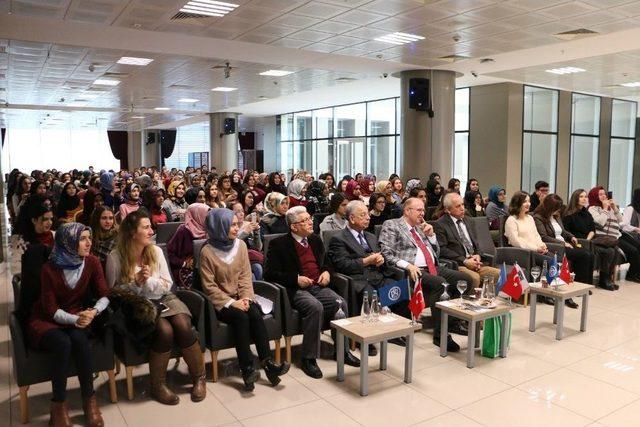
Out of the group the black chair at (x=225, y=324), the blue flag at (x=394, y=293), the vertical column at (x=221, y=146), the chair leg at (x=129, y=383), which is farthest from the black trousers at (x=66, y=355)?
the vertical column at (x=221, y=146)

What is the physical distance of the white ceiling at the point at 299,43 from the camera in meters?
7.03

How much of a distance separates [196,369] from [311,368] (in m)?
0.91

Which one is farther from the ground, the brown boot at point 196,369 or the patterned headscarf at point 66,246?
the patterned headscarf at point 66,246

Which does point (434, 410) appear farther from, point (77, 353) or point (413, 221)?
point (77, 353)

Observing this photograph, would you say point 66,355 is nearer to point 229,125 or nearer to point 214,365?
point 214,365

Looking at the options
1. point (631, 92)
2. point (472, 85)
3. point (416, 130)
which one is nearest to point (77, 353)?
point (416, 130)

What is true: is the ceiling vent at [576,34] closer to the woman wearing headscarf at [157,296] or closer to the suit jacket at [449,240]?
the suit jacket at [449,240]

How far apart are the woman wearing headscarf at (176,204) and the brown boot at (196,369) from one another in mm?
4015

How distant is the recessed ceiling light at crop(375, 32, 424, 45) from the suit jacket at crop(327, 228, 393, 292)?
15.5 ft

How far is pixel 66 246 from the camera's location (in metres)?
3.50

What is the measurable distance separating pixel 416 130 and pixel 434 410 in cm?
861

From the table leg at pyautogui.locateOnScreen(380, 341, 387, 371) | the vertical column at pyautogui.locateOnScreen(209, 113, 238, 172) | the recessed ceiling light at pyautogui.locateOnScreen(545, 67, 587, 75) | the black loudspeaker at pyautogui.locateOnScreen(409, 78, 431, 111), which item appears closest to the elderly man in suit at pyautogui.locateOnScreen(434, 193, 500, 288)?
the table leg at pyautogui.locateOnScreen(380, 341, 387, 371)

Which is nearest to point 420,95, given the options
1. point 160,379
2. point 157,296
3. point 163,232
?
point 163,232

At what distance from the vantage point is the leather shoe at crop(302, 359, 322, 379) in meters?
4.21
